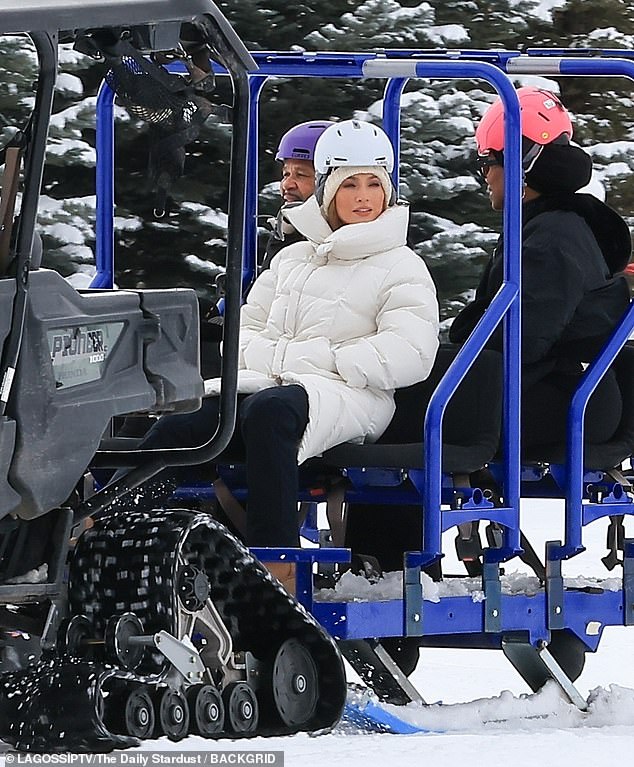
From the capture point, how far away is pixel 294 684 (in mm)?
4781

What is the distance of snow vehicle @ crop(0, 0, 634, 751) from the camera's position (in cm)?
393

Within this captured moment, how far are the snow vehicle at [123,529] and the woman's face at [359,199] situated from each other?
1303 millimetres

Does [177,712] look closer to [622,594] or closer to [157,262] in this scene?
[622,594]

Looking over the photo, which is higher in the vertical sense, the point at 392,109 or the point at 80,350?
the point at 392,109

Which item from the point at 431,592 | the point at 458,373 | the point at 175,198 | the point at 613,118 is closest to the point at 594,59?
the point at 458,373

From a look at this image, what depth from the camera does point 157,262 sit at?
16531 millimetres

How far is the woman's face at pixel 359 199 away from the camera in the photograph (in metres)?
5.77

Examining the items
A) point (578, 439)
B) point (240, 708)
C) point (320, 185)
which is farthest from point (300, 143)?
point (240, 708)

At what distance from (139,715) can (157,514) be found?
0.53m

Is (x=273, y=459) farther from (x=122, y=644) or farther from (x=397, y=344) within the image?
(x=122, y=644)

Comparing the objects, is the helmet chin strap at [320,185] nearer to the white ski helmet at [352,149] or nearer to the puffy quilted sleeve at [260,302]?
the white ski helmet at [352,149]

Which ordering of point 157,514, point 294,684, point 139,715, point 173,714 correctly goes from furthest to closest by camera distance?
1. point 294,684
2. point 157,514
3. point 173,714
4. point 139,715

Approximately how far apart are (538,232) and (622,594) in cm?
123

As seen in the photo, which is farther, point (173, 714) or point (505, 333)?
point (505, 333)
